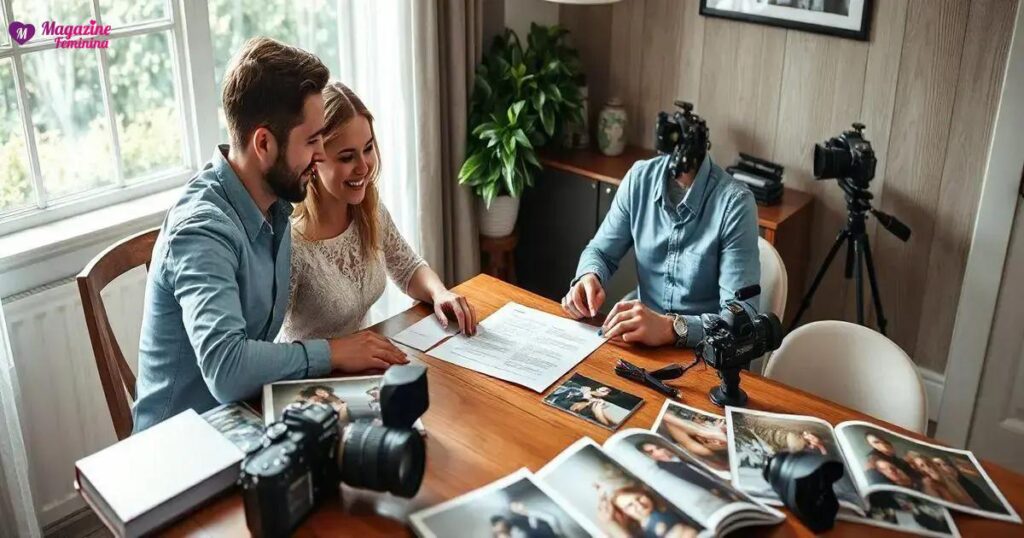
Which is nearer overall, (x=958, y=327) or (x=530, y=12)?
(x=958, y=327)

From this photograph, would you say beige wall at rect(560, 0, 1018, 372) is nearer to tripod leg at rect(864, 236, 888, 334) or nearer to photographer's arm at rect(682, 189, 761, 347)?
tripod leg at rect(864, 236, 888, 334)

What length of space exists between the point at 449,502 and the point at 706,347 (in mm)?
576

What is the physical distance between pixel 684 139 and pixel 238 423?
121cm

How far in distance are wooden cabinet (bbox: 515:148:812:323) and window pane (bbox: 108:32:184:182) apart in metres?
1.27

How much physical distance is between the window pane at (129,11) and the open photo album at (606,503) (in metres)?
1.74

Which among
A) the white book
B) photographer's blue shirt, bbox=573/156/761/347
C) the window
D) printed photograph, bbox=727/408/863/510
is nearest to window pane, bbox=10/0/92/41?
the window

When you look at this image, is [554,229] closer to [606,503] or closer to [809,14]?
[809,14]

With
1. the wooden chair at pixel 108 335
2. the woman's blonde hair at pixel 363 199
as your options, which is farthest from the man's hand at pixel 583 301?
the wooden chair at pixel 108 335

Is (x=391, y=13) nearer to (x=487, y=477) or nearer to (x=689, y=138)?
(x=689, y=138)

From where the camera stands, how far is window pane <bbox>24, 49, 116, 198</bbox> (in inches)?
92.1

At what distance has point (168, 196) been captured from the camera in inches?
103

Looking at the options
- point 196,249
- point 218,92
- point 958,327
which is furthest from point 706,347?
point 218,92

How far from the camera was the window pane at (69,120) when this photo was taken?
92.1 inches

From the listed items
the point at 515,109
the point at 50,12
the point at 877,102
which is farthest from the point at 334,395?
the point at 877,102
